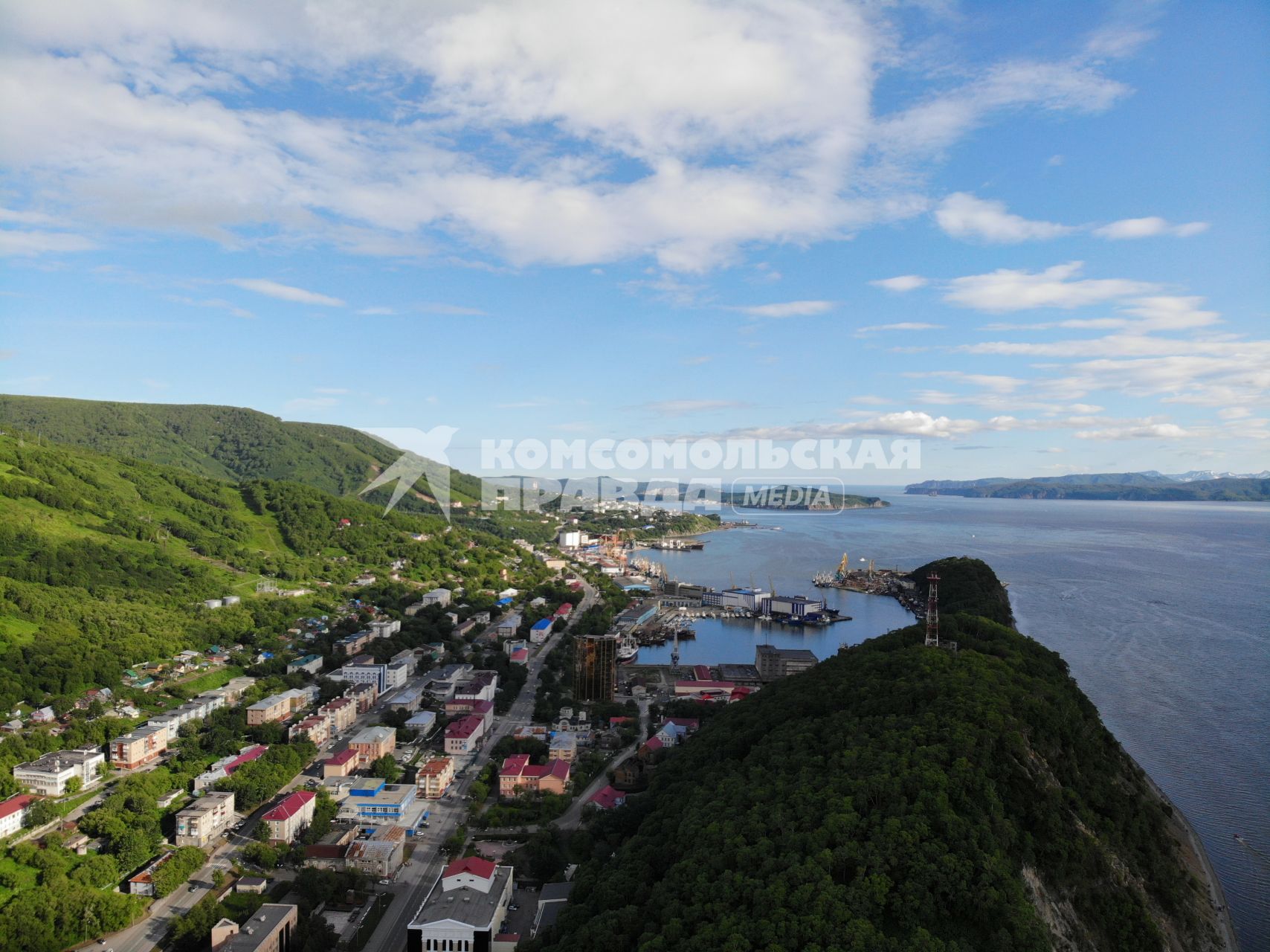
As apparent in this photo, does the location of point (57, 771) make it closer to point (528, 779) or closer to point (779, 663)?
point (528, 779)

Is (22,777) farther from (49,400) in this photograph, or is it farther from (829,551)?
(49,400)

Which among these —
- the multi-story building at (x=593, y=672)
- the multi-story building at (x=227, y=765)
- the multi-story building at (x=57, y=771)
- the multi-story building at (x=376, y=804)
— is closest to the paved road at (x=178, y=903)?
the multi-story building at (x=227, y=765)

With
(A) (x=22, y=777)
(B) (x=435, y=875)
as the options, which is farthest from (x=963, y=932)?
(A) (x=22, y=777)

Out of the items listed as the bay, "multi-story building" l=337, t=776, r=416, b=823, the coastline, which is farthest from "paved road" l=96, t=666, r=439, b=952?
the bay

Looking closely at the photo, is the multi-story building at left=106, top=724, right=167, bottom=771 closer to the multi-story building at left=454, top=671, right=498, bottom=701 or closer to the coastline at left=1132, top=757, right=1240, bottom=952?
the multi-story building at left=454, top=671, right=498, bottom=701

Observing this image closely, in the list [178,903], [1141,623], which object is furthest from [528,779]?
[1141,623]
